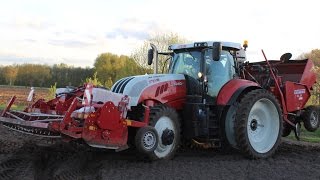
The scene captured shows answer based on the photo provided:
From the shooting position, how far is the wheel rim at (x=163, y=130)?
8.05 metres

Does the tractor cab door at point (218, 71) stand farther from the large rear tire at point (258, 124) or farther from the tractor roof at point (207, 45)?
the large rear tire at point (258, 124)

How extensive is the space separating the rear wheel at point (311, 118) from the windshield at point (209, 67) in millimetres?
2223

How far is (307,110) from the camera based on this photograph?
10.4 m

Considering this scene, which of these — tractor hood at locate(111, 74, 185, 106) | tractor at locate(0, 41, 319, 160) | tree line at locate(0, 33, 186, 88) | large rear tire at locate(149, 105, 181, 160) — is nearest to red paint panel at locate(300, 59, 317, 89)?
tractor at locate(0, 41, 319, 160)

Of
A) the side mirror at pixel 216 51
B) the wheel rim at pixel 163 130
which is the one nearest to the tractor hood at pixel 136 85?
the wheel rim at pixel 163 130

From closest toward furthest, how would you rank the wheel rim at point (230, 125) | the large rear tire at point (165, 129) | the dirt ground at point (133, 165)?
1. the dirt ground at point (133, 165)
2. the large rear tire at point (165, 129)
3. the wheel rim at point (230, 125)

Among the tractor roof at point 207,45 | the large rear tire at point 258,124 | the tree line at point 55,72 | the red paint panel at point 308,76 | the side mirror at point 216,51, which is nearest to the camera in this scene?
the side mirror at point 216,51

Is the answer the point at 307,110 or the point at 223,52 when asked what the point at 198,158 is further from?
the point at 307,110

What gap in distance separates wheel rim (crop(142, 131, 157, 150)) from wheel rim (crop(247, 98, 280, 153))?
221 centimetres

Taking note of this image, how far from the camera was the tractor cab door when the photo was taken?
895 cm

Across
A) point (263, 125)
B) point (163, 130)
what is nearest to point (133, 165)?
point (163, 130)

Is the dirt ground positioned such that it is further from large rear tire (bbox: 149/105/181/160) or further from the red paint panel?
the red paint panel

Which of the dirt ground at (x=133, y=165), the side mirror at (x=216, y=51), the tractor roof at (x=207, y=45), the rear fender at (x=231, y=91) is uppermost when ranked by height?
the tractor roof at (x=207, y=45)

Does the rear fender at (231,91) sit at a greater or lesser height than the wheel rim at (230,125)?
greater
